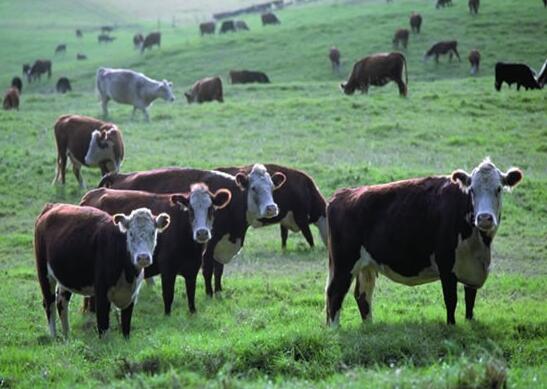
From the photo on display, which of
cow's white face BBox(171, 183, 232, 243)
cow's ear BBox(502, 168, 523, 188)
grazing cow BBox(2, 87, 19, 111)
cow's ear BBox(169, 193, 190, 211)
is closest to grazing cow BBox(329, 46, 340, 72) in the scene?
grazing cow BBox(2, 87, 19, 111)

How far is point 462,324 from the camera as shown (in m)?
9.83

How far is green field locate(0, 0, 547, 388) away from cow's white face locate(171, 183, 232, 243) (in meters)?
1.12

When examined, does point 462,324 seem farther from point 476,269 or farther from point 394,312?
point 394,312

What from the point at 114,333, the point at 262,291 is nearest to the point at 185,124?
the point at 262,291

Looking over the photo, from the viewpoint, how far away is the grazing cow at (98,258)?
10414mm

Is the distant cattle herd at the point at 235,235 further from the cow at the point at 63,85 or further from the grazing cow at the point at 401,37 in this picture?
the cow at the point at 63,85

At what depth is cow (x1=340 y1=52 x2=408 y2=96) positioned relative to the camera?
35.3 metres

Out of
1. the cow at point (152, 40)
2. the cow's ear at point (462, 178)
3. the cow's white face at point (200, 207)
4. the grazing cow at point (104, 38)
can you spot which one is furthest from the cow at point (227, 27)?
the cow's ear at point (462, 178)

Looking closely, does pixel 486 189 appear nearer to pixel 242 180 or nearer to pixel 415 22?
pixel 242 180

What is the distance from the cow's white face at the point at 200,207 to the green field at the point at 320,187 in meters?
1.12

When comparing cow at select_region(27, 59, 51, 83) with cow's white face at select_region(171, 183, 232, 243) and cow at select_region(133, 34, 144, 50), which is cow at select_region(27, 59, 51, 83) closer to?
cow at select_region(133, 34, 144, 50)

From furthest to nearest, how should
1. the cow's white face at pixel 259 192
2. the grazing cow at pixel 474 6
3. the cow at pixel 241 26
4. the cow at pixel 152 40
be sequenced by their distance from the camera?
the cow at pixel 241 26
the cow at pixel 152 40
the grazing cow at pixel 474 6
the cow's white face at pixel 259 192

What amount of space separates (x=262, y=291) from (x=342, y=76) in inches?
1281

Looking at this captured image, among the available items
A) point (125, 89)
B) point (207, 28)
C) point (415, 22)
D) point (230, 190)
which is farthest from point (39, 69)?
point (230, 190)
